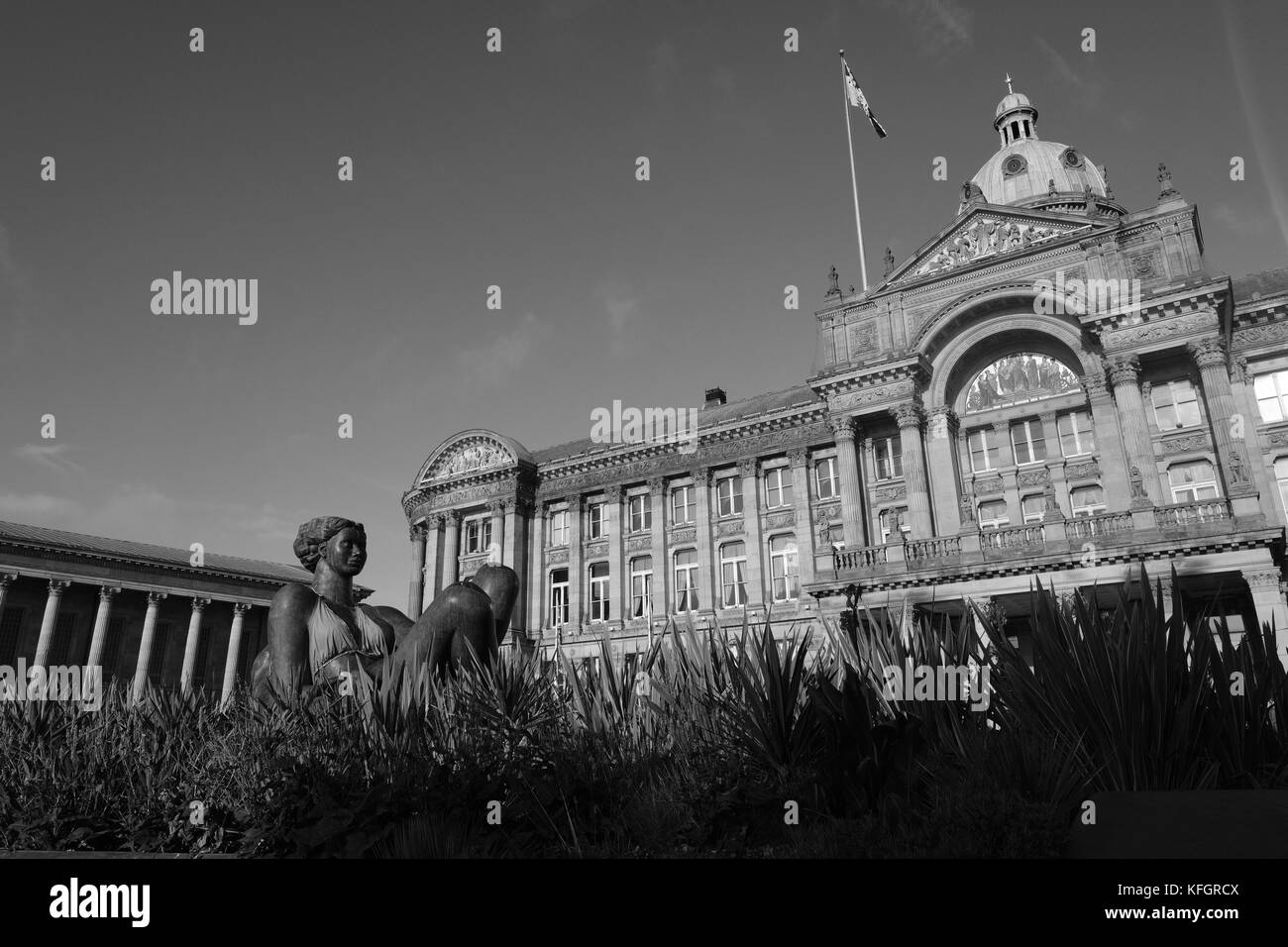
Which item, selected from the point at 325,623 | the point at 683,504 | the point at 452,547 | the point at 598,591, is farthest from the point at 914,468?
the point at 325,623

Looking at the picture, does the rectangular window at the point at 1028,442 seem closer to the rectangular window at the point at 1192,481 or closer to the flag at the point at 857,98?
the rectangular window at the point at 1192,481

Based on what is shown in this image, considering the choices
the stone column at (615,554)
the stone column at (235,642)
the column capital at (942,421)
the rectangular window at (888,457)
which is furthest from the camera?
the stone column at (235,642)

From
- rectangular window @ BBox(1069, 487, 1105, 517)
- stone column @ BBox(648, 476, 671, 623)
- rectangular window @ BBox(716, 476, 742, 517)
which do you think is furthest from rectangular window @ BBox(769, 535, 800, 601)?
rectangular window @ BBox(1069, 487, 1105, 517)

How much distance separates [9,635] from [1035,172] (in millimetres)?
64670

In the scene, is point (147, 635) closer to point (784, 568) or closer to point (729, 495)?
point (729, 495)

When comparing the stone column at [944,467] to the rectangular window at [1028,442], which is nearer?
the stone column at [944,467]

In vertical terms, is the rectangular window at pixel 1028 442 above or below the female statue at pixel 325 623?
above

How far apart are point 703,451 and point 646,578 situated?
695 cm

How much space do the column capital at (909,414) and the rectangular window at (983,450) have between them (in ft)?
7.89

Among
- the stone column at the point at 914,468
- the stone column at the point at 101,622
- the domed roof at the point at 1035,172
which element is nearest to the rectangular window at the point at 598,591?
the stone column at the point at 914,468

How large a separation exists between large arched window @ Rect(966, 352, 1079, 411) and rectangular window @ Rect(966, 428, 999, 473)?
1001mm

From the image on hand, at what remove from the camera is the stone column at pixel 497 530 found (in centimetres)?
4294

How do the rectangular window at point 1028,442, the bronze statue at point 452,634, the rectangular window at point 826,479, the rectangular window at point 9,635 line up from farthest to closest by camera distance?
the rectangular window at point 9,635 < the rectangular window at point 826,479 < the rectangular window at point 1028,442 < the bronze statue at point 452,634
